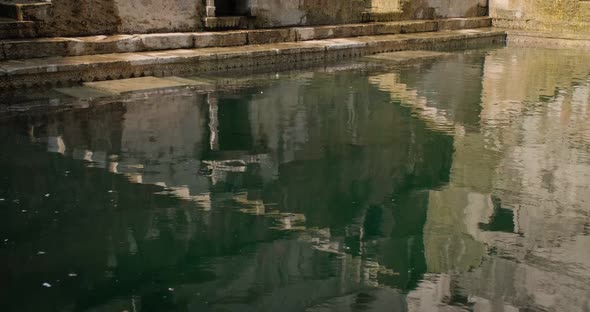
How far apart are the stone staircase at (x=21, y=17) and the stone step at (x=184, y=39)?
0.52 ft

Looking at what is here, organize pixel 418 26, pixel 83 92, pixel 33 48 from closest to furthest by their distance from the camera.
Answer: pixel 83 92, pixel 33 48, pixel 418 26

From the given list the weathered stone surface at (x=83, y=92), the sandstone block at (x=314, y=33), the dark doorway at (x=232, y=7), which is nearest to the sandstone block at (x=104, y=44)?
the weathered stone surface at (x=83, y=92)

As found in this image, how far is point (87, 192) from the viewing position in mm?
4449

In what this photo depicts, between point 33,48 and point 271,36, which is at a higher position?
point 271,36

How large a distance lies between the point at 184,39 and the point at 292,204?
222 inches

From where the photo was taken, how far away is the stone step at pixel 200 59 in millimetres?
7633

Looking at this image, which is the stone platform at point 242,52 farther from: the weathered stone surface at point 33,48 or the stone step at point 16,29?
the stone step at point 16,29

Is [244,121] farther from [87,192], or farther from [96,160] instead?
[87,192]

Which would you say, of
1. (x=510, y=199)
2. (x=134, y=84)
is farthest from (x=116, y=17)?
(x=510, y=199)

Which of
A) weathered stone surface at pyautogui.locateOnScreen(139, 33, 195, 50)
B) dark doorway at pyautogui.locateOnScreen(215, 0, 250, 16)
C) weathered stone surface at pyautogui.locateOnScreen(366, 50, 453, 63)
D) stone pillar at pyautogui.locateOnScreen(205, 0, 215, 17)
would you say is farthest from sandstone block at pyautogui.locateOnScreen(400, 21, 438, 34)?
weathered stone surface at pyautogui.locateOnScreen(139, 33, 195, 50)

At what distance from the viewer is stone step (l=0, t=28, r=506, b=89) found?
7.63 meters

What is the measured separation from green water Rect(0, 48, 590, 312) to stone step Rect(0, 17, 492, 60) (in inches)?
42.0

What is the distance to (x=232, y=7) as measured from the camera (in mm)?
11156

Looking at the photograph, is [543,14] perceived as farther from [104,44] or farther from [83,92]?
[83,92]
